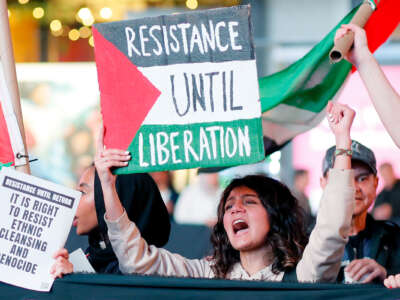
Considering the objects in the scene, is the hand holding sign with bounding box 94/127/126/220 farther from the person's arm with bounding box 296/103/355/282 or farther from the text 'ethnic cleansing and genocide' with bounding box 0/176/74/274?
the person's arm with bounding box 296/103/355/282

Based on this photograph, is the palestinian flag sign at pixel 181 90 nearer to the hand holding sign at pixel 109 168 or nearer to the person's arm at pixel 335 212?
the hand holding sign at pixel 109 168

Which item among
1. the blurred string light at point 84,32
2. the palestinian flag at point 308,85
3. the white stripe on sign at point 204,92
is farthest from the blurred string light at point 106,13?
the white stripe on sign at point 204,92

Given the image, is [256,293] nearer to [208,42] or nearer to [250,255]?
[250,255]

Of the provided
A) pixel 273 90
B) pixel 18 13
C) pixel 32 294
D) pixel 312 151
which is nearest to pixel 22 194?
pixel 32 294

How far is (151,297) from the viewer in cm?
280

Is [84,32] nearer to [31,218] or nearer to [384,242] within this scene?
[384,242]

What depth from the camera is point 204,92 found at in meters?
3.14

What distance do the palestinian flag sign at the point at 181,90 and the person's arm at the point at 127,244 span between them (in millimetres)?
153

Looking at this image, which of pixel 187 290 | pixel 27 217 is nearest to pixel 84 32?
pixel 27 217

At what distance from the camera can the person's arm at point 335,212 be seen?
3.02 m

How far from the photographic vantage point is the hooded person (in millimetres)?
3848

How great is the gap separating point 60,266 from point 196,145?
2.42 ft

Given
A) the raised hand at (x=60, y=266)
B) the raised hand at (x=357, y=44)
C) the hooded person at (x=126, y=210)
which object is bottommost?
the raised hand at (x=60, y=266)

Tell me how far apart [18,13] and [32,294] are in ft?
25.8
